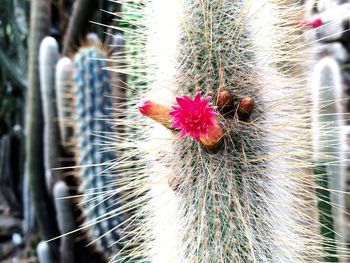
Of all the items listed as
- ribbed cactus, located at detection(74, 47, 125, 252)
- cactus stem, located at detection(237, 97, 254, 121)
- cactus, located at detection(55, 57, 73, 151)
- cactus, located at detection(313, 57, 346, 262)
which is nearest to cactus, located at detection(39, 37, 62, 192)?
cactus, located at detection(55, 57, 73, 151)

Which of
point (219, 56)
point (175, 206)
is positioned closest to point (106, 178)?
point (175, 206)

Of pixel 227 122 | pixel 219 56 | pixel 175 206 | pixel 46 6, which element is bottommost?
pixel 175 206

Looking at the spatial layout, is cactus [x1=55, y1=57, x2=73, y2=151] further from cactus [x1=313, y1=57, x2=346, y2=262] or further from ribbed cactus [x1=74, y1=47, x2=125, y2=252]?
cactus [x1=313, y1=57, x2=346, y2=262]

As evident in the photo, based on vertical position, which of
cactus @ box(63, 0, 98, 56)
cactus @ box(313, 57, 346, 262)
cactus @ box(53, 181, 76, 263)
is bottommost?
cactus @ box(53, 181, 76, 263)

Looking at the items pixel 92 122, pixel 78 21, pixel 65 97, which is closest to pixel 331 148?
pixel 92 122

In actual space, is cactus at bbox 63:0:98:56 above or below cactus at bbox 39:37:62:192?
above

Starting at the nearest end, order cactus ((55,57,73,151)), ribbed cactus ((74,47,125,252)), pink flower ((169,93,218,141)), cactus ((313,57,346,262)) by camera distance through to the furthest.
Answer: pink flower ((169,93,218,141)) < cactus ((313,57,346,262)) < ribbed cactus ((74,47,125,252)) < cactus ((55,57,73,151))

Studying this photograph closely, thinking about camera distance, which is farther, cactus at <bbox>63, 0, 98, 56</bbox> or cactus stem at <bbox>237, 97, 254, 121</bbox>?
cactus at <bbox>63, 0, 98, 56</bbox>

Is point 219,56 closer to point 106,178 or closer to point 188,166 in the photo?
point 188,166
